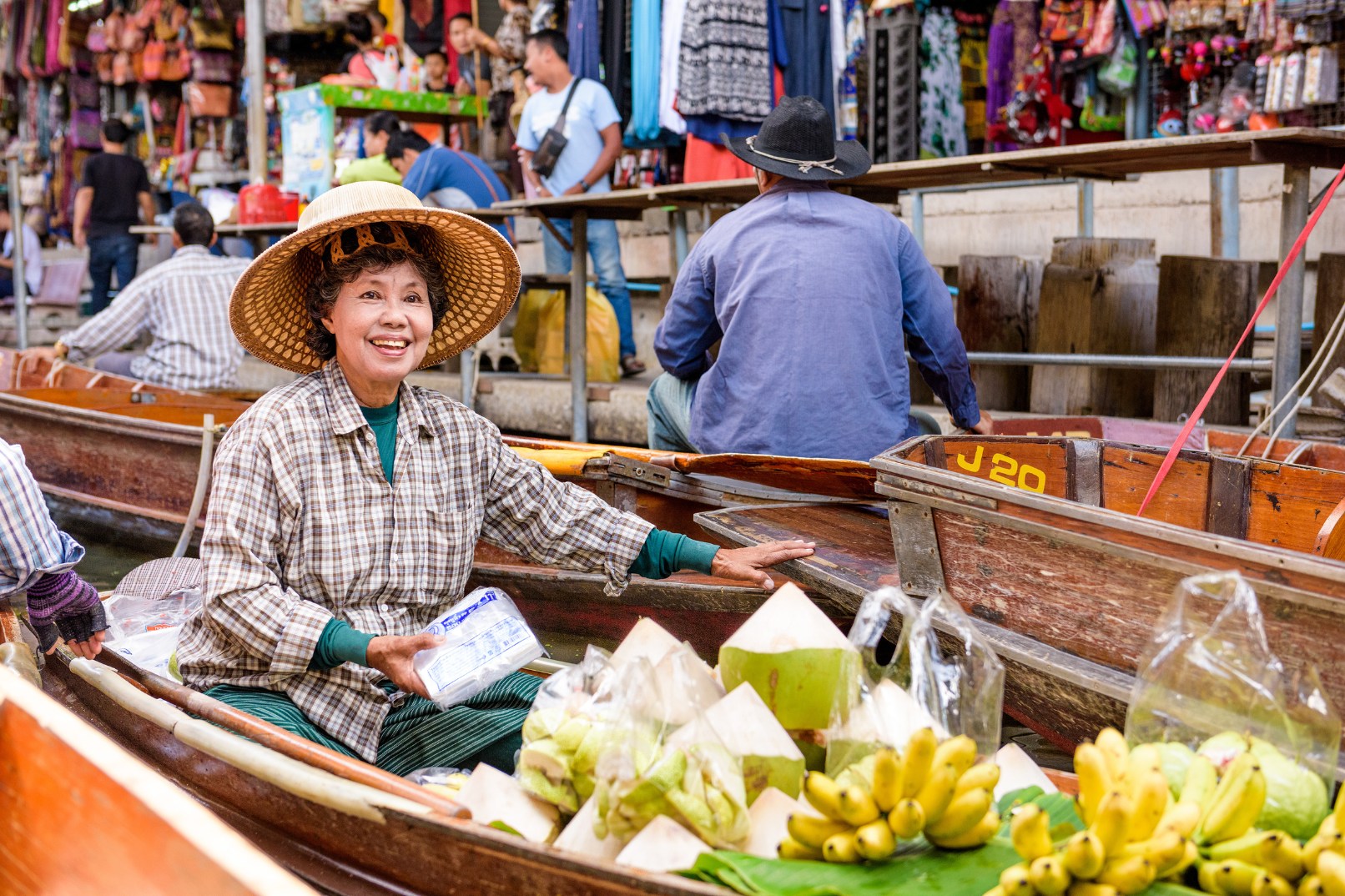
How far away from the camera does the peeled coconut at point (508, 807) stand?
63.8 inches

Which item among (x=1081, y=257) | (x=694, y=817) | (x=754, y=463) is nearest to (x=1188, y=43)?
(x=1081, y=257)

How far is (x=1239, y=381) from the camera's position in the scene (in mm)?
5422

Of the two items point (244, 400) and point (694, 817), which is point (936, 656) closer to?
point (694, 817)

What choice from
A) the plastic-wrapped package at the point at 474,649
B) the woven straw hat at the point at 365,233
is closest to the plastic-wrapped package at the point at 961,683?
the plastic-wrapped package at the point at 474,649

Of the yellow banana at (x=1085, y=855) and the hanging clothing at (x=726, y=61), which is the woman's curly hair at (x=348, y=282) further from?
the hanging clothing at (x=726, y=61)

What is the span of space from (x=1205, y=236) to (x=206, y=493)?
204 inches

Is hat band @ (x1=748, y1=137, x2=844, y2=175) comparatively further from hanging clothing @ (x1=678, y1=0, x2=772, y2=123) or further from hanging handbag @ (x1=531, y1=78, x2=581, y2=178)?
hanging handbag @ (x1=531, y1=78, x2=581, y2=178)

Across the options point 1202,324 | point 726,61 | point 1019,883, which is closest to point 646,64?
point 726,61

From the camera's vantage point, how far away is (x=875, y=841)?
135 centimetres

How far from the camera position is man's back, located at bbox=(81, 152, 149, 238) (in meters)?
10.7

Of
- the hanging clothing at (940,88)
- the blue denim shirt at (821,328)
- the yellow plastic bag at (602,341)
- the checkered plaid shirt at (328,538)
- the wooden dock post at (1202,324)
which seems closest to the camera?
the checkered plaid shirt at (328,538)

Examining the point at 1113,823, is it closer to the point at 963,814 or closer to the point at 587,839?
the point at 963,814

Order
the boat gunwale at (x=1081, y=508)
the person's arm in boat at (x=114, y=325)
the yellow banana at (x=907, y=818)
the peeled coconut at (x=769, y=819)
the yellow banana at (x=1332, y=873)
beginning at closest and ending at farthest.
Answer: the yellow banana at (x=1332, y=873)
the yellow banana at (x=907, y=818)
the peeled coconut at (x=769, y=819)
the boat gunwale at (x=1081, y=508)
the person's arm in boat at (x=114, y=325)

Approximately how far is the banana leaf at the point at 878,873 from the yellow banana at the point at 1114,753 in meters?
0.08
